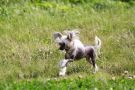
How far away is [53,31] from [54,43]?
1.05 metres

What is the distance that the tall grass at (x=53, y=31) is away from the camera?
1062 cm

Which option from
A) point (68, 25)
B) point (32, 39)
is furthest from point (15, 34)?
point (68, 25)

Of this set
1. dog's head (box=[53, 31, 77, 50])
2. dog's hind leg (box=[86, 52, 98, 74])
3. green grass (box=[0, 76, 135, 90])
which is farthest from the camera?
dog's hind leg (box=[86, 52, 98, 74])

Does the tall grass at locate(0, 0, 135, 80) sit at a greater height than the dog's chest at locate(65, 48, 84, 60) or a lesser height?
lesser

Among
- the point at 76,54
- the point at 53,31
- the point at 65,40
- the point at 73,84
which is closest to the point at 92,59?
the point at 76,54

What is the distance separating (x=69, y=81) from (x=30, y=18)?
17.8 ft

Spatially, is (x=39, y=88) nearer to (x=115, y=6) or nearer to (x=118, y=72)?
(x=118, y=72)

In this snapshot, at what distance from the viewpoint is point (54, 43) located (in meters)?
12.1

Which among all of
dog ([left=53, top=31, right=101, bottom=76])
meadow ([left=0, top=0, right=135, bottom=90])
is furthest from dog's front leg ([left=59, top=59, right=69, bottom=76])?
meadow ([left=0, top=0, right=135, bottom=90])

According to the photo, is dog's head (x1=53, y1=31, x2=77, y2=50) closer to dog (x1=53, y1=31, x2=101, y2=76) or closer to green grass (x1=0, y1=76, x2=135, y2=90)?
dog (x1=53, y1=31, x2=101, y2=76)

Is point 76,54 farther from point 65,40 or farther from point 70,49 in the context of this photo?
point 65,40

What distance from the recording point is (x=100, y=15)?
49.4 feet

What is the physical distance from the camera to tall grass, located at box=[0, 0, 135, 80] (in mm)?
10617

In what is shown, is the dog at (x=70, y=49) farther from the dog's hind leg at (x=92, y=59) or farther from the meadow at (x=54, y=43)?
the meadow at (x=54, y=43)
